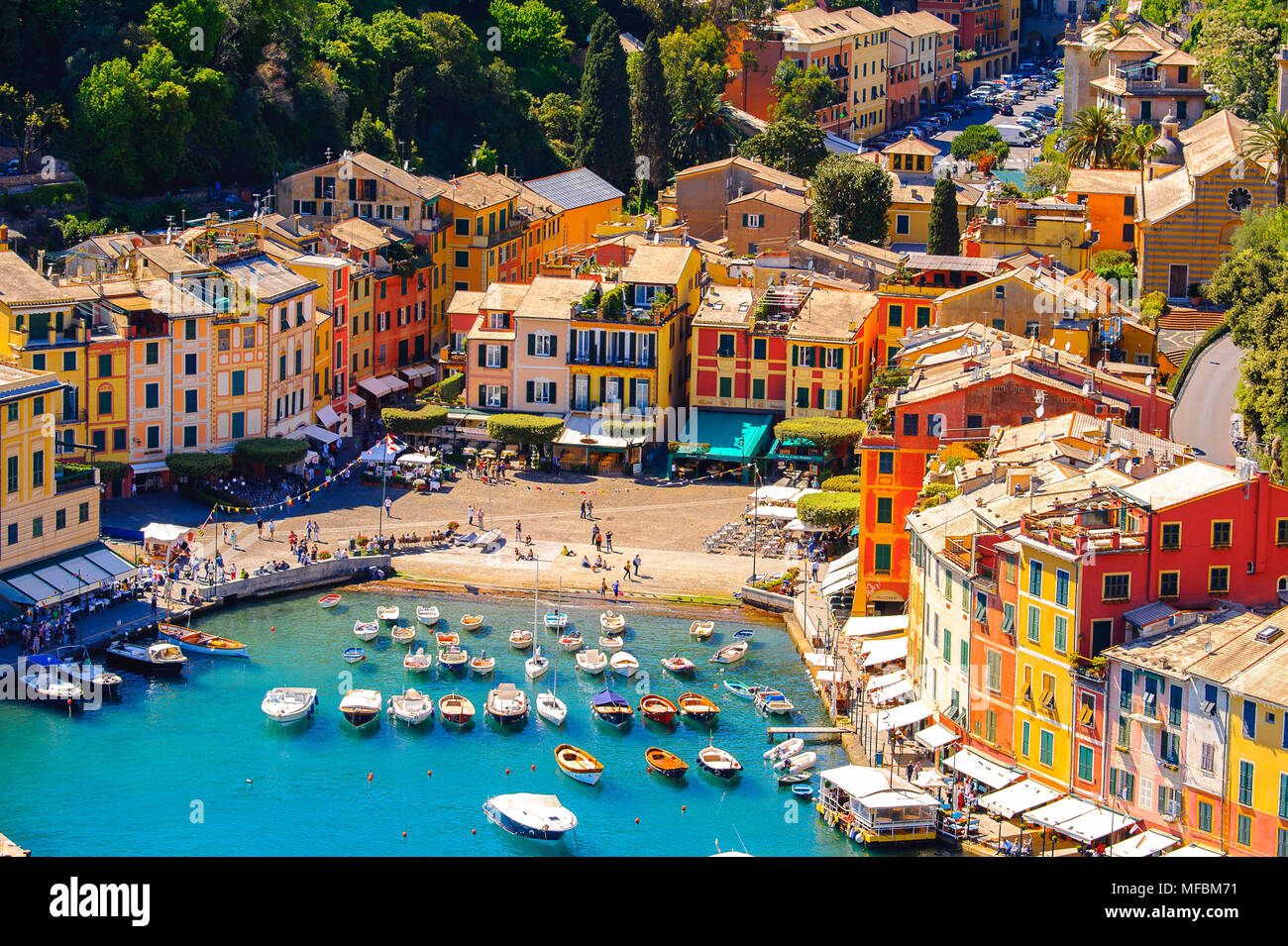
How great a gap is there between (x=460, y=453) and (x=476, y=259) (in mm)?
22563

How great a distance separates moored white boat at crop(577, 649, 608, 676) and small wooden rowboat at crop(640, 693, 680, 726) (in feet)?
13.1

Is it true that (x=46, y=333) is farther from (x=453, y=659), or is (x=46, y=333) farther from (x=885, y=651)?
(x=885, y=651)

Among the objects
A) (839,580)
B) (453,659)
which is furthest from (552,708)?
(839,580)

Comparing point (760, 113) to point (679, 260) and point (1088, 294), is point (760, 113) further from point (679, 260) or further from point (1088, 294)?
point (1088, 294)

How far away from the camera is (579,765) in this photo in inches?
2559

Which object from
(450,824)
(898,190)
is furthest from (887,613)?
(898,190)

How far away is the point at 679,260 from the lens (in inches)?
4188

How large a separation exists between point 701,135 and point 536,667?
77783 mm

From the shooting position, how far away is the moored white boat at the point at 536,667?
7394cm

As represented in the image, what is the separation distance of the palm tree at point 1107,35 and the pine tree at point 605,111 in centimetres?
3661

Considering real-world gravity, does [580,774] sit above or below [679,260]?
below

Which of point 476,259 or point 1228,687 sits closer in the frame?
point 1228,687

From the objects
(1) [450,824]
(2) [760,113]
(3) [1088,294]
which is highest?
(2) [760,113]

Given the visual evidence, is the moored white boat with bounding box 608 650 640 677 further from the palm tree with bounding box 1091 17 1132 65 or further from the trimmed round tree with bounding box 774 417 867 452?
the palm tree with bounding box 1091 17 1132 65
